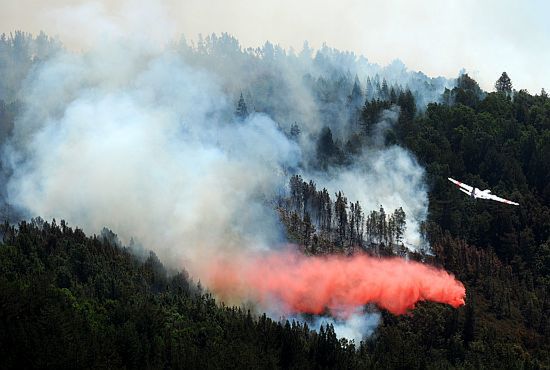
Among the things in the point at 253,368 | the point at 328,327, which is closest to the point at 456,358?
the point at 328,327

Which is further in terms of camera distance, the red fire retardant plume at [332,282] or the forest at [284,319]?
the red fire retardant plume at [332,282]

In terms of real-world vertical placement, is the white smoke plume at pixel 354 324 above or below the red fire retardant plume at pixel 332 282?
below

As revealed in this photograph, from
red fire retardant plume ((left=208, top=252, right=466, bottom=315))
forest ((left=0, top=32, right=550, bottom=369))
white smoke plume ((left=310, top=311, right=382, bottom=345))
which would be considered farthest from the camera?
red fire retardant plume ((left=208, top=252, right=466, bottom=315))

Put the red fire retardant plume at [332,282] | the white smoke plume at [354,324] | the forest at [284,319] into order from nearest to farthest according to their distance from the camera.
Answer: the forest at [284,319]
the white smoke plume at [354,324]
the red fire retardant plume at [332,282]

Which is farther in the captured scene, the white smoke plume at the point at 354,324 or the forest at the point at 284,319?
the white smoke plume at the point at 354,324

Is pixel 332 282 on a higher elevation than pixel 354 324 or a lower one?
higher

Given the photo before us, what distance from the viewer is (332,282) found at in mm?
151750

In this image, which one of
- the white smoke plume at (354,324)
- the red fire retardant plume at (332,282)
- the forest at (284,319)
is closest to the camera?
the forest at (284,319)

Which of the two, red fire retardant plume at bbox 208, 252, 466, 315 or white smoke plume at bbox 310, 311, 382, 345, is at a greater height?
red fire retardant plume at bbox 208, 252, 466, 315

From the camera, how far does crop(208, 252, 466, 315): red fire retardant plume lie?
487 ft

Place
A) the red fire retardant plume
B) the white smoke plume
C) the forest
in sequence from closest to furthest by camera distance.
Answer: the forest, the white smoke plume, the red fire retardant plume

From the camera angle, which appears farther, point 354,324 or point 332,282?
point 332,282

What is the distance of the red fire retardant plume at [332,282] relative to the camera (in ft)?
487

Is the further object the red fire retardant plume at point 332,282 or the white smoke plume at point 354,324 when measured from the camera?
the red fire retardant plume at point 332,282
